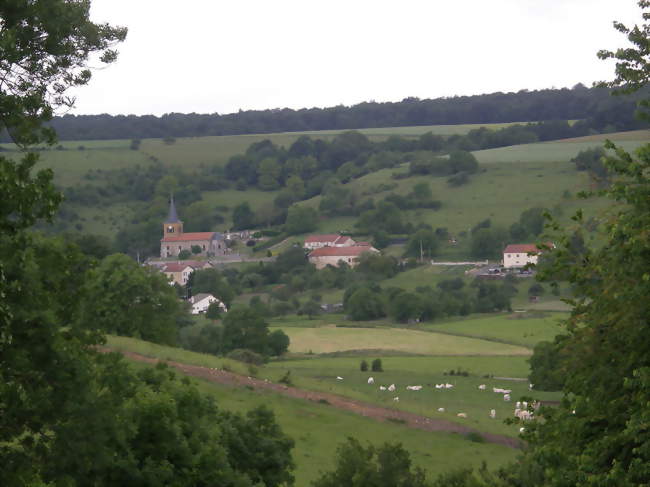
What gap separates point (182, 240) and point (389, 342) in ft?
327

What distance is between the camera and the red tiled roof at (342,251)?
5512 inches

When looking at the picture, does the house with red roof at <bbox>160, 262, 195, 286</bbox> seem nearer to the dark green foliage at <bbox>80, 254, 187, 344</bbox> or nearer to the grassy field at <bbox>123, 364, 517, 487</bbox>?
the dark green foliage at <bbox>80, 254, 187, 344</bbox>

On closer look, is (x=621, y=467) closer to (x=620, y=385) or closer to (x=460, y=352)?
(x=620, y=385)

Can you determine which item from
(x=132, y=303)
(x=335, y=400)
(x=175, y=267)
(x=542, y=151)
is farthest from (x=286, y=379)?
(x=542, y=151)

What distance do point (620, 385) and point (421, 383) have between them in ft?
144

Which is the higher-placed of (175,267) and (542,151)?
(542,151)

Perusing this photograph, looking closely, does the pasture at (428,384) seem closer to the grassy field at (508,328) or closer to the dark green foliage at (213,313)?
the grassy field at (508,328)


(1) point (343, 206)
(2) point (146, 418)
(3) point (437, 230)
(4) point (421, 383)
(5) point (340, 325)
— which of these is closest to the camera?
(2) point (146, 418)

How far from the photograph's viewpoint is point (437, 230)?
457 ft

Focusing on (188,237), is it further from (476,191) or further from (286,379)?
(286,379)

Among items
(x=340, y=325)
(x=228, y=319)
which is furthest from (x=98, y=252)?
(x=340, y=325)

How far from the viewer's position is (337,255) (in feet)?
463

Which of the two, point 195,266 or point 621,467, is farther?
point 195,266

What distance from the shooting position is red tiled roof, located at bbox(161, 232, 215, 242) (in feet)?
559
